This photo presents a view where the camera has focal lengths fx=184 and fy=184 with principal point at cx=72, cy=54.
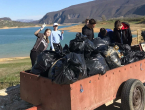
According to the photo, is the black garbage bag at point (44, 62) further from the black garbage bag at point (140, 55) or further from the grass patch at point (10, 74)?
the grass patch at point (10, 74)

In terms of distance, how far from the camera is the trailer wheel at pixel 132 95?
3.07 m

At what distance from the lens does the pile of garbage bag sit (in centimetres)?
254

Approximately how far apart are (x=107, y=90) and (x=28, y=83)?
1.32 metres

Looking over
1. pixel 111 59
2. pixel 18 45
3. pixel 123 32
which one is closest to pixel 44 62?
pixel 111 59

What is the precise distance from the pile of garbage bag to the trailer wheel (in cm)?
45

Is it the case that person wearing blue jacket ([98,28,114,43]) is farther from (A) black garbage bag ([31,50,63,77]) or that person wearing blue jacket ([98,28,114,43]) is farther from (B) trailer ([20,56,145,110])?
(A) black garbage bag ([31,50,63,77])

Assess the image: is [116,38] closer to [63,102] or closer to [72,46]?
[72,46]

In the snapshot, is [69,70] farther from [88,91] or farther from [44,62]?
[44,62]

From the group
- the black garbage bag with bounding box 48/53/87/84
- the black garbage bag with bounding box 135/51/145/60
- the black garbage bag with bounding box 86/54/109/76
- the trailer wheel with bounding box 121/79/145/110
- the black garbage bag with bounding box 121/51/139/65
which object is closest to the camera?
the black garbage bag with bounding box 48/53/87/84

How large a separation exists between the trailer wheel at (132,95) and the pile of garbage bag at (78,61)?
17.6 inches

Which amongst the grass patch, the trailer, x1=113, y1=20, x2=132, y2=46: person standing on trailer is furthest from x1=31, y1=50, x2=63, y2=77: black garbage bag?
the grass patch

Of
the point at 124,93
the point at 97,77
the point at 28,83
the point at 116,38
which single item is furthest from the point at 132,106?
the point at 116,38

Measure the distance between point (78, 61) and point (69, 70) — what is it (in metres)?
0.20

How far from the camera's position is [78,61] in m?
2.63
